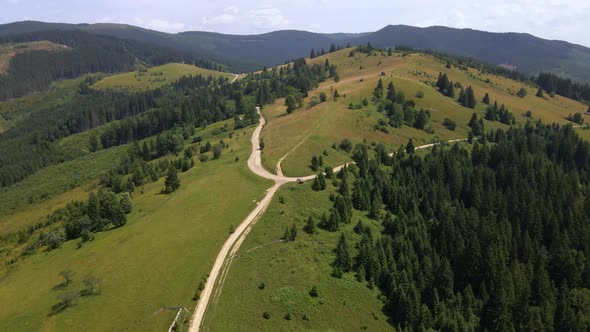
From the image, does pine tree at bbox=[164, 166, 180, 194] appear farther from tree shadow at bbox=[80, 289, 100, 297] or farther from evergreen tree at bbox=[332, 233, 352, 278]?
evergreen tree at bbox=[332, 233, 352, 278]

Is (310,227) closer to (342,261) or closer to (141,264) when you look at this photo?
(342,261)

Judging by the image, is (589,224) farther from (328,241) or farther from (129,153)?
(129,153)

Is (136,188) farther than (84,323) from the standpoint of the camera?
Yes

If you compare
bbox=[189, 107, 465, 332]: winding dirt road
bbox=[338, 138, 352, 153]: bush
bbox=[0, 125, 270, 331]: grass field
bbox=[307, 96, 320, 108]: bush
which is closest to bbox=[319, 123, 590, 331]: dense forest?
bbox=[338, 138, 352, 153]: bush

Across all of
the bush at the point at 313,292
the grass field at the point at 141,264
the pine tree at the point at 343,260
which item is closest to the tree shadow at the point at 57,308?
the grass field at the point at 141,264

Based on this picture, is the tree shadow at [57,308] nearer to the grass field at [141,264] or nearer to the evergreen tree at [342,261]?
the grass field at [141,264]

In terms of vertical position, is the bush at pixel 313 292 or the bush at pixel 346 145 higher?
the bush at pixel 346 145

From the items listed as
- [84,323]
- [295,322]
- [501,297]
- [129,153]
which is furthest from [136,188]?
[501,297]

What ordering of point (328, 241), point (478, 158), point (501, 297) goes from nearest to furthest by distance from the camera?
point (501, 297)
point (328, 241)
point (478, 158)

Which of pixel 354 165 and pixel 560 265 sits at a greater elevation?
pixel 354 165
